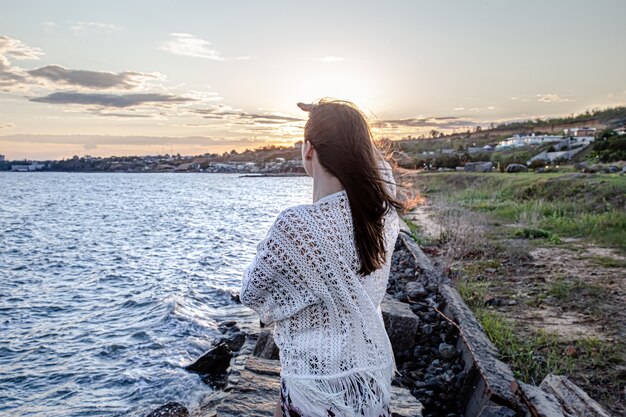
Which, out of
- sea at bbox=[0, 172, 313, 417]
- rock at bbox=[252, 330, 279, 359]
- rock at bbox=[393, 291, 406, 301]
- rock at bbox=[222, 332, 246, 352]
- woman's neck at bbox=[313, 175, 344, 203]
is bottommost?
sea at bbox=[0, 172, 313, 417]

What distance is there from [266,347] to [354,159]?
14.9ft

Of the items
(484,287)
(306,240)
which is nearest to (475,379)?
(306,240)

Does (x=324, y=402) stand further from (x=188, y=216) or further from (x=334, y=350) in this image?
(x=188, y=216)

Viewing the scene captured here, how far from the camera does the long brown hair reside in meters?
2.16

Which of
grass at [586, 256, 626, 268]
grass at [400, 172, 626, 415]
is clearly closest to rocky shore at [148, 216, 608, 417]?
grass at [400, 172, 626, 415]

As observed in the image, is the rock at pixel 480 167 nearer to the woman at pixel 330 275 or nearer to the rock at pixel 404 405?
the rock at pixel 404 405

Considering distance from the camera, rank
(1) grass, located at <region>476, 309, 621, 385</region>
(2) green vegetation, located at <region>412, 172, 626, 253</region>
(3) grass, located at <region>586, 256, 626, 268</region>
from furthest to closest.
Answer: (2) green vegetation, located at <region>412, 172, 626, 253</region> < (3) grass, located at <region>586, 256, 626, 268</region> < (1) grass, located at <region>476, 309, 621, 385</region>

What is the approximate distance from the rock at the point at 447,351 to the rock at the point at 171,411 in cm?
318

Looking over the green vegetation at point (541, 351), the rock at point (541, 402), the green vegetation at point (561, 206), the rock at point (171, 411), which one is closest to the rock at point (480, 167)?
the green vegetation at point (561, 206)

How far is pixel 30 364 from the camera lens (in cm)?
859

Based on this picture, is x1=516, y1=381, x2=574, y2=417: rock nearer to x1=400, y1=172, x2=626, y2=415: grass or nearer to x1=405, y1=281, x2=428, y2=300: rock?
x1=400, y1=172, x2=626, y2=415: grass

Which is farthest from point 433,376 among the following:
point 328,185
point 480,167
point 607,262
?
point 480,167

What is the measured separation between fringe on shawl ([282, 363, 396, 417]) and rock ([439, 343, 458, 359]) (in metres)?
3.45

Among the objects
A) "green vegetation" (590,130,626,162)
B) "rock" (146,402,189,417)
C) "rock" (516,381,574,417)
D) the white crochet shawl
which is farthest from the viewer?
"green vegetation" (590,130,626,162)
